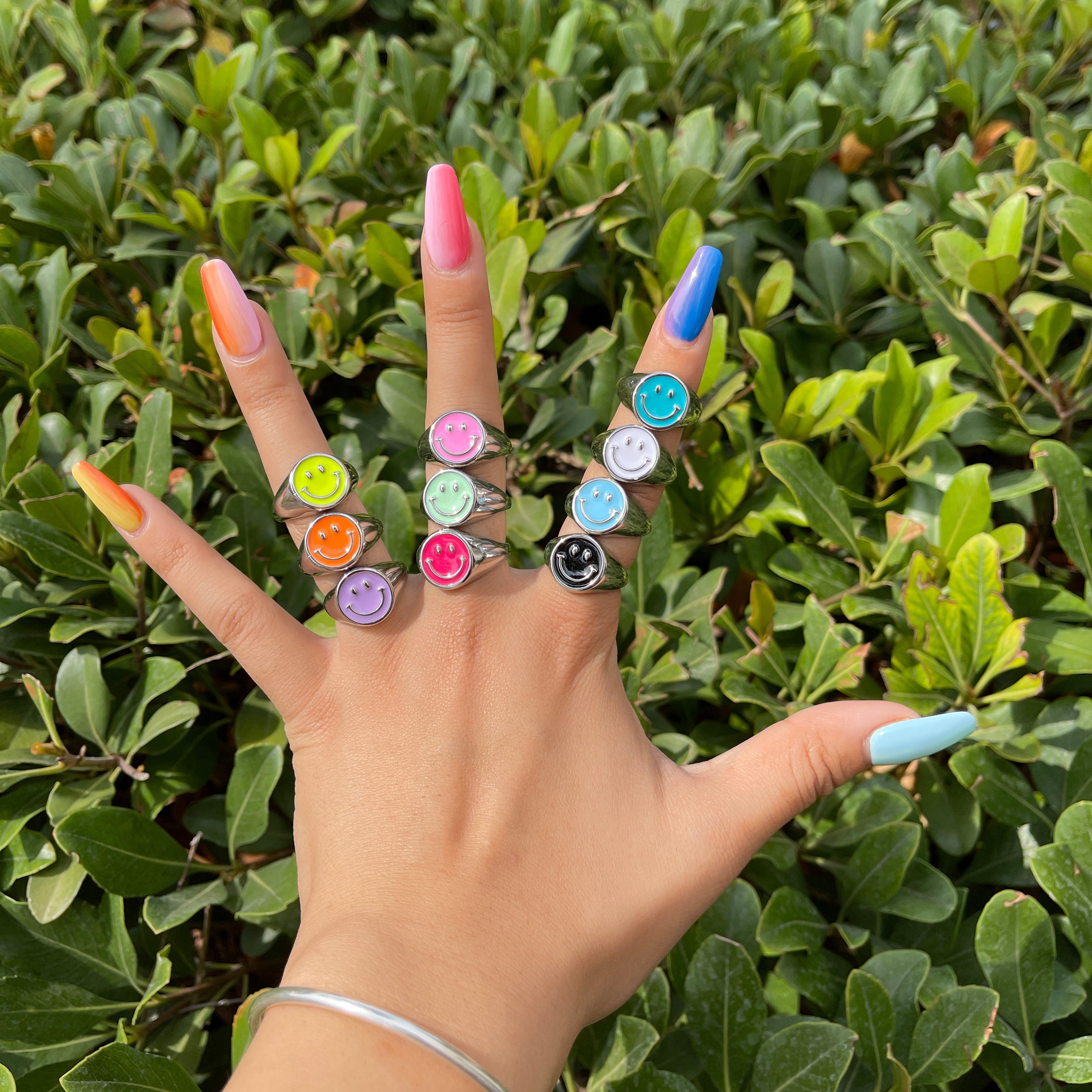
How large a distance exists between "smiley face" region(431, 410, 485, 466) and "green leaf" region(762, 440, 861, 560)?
20.1 inches

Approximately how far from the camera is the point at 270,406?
1294 millimetres

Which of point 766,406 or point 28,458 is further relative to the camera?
point 766,406

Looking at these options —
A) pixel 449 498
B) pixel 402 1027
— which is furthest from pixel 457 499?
pixel 402 1027

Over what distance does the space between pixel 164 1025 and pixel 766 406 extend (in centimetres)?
147

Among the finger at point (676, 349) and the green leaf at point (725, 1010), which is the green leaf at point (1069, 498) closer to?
the finger at point (676, 349)

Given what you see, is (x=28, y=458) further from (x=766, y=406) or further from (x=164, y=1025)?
(x=766, y=406)

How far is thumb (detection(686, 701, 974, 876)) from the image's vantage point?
44.5 inches

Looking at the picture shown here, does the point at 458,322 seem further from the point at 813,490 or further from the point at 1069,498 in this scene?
the point at 1069,498

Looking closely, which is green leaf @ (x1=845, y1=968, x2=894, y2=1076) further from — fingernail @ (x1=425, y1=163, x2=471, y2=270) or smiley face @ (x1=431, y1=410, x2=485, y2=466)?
fingernail @ (x1=425, y1=163, x2=471, y2=270)

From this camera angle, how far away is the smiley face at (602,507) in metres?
1.21

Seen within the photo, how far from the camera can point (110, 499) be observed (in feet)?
4.06

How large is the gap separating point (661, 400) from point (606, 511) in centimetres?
18

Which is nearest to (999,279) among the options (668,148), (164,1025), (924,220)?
(924,220)

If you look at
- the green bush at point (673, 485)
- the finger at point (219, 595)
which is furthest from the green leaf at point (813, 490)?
the finger at point (219, 595)
